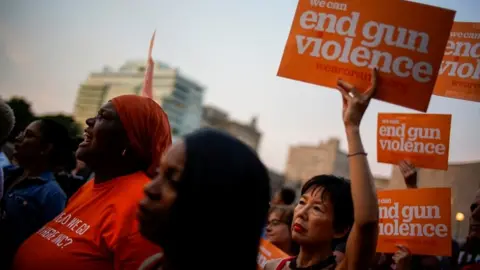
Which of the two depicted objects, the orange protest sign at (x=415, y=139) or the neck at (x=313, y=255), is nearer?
the neck at (x=313, y=255)

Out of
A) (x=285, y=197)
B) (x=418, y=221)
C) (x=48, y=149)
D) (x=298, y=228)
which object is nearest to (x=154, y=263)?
(x=298, y=228)

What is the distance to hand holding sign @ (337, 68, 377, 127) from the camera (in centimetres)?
218

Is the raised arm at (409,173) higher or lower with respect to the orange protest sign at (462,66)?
lower

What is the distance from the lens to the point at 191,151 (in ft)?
4.31

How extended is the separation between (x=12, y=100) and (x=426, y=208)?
46.1 meters

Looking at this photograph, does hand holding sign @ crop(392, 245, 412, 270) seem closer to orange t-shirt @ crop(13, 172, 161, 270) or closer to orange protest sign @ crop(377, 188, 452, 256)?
orange protest sign @ crop(377, 188, 452, 256)

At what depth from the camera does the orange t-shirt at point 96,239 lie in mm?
1895

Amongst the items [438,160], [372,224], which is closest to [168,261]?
[372,224]

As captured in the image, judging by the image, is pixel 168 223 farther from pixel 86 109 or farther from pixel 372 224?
pixel 86 109

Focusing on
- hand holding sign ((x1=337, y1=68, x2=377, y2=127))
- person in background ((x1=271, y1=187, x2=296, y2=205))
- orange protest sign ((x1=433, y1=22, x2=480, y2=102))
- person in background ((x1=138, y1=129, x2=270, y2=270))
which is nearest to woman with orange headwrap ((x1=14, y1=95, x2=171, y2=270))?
person in background ((x1=138, y1=129, x2=270, y2=270))

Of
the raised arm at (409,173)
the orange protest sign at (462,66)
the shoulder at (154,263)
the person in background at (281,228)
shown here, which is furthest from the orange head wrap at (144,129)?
the orange protest sign at (462,66)

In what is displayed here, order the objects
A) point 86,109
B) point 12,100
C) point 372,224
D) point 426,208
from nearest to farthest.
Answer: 1. point 372,224
2. point 426,208
3. point 12,100
4. point 86,109

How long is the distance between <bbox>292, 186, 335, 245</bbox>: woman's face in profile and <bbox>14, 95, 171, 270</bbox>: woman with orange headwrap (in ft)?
2.67

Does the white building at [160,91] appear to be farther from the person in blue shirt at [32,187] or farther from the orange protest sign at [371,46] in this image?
the orange protest sign at [371,46]
